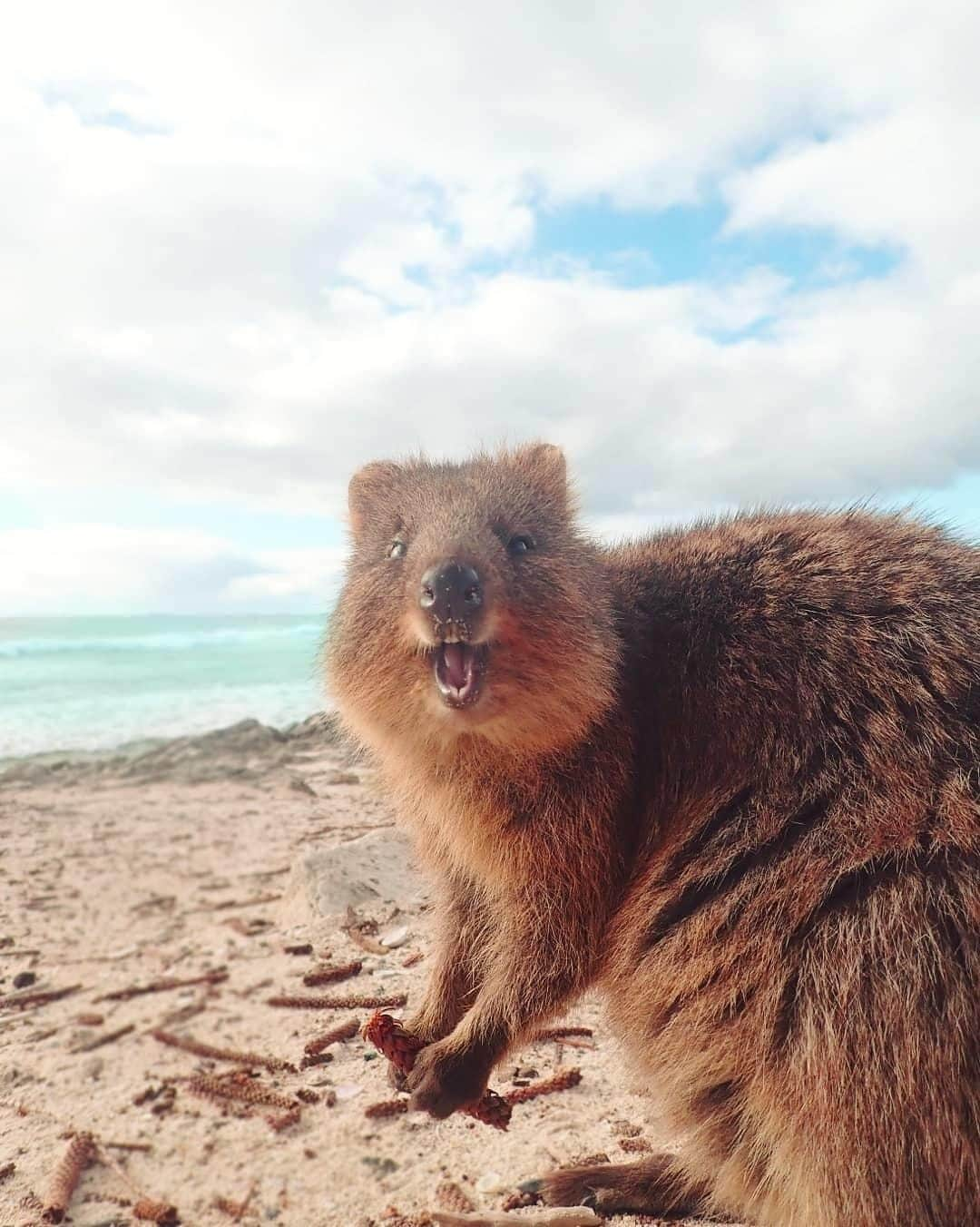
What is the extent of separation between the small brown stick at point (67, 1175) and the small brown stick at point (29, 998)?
194 cm

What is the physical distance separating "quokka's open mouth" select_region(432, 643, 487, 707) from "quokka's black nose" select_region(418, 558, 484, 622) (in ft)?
0.43

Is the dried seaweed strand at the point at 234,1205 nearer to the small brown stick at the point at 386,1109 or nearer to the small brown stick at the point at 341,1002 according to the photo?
the small brown stick at the point at 386,1109

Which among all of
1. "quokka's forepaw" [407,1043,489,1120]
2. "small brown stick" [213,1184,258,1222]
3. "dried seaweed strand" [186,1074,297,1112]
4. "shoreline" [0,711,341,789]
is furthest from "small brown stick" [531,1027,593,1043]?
"shoreline" [0,711,341,789]

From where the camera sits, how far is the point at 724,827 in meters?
3.40

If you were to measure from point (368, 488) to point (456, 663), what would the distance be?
4.96ft

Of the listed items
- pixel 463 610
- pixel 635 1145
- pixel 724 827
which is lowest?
pixel 635 1145

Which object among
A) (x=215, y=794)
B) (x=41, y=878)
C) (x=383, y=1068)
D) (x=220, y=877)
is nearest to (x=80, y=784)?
(x=215, y=794)

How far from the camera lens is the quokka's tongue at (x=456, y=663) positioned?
3.42m

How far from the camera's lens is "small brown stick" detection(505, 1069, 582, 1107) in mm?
4832

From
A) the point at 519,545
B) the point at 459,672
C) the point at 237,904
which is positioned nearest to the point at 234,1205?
the point at 459,672

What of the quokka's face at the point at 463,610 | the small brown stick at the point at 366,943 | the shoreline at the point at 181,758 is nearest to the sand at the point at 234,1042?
the small brown stick at the point at 366,943

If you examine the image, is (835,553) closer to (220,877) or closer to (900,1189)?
(900,1189)

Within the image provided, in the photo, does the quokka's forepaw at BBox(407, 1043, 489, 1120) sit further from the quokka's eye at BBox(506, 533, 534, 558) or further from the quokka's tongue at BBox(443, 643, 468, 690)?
the quokka's eye at BBox(506, 533, 534, 558)

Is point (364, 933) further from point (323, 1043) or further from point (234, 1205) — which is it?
point (234, 1205)
